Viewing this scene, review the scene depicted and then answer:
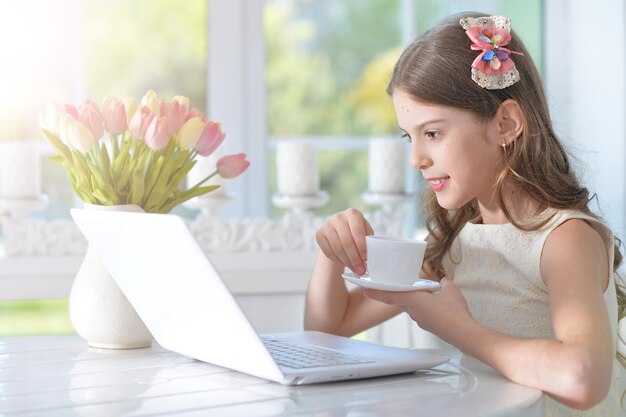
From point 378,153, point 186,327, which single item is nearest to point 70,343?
point 186,327

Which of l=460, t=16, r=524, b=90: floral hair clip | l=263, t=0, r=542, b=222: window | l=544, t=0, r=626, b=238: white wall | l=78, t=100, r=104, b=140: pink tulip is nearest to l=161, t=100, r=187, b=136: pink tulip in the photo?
l=78, t=100, r=104, b=140: pink tulip

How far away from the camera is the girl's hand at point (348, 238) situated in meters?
1.58

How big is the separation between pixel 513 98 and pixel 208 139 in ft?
1.67

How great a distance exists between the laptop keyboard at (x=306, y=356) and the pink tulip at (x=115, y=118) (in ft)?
1.39

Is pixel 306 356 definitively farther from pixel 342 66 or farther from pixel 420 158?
pixel 342 66

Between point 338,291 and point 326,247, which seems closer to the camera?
point 326,247

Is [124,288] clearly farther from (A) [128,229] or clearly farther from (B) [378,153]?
(B) [378,153]

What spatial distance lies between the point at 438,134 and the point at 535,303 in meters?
0.32

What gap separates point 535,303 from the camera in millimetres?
1600

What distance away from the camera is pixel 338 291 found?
1812 mm

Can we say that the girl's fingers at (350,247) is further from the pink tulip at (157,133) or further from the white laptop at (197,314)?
the pink tulip at (157,133)

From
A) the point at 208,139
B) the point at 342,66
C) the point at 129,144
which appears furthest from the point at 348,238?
the point at 342,66

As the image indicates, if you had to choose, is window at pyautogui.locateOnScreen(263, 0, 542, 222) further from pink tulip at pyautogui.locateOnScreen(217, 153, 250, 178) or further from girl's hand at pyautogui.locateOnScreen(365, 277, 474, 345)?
girl's hand at pyautogui.locateOnScreen(365, 277, 474, 345)

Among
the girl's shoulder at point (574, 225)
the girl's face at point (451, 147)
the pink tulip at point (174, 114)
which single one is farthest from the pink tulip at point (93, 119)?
the girl's shoulder at point (574, 225)
